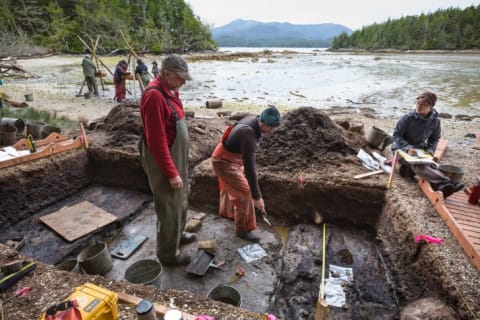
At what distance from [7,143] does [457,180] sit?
8029mm

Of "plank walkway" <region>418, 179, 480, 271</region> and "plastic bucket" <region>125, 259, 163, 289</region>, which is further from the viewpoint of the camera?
"plastic bucket" <region>125, 259, 163, 289</region>

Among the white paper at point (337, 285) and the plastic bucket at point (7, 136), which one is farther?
the plastic bucket at point (7, 136)

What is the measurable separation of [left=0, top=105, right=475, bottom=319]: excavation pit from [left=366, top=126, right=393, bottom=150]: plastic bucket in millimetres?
218

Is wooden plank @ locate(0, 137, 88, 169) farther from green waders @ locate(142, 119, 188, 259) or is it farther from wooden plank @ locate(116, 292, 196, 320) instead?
wooden plank @ locate(116, 292, 196, 320)

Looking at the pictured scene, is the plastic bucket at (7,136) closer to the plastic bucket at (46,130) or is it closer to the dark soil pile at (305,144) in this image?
the plastic bucket at (46,130)

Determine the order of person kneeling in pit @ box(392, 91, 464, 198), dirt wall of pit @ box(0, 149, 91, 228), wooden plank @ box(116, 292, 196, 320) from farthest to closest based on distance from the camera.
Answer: dirt wall of pit @ box(0, 149, 91, 228) → person kneeling in pit @ box(392, 91, 464, 198) → wooden plank @ box(116, 292, 196, 320)

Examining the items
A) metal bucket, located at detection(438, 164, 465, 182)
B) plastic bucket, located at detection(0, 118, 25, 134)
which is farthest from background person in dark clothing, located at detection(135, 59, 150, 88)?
metal bucket, located at detection(438, 164, 465, 182)

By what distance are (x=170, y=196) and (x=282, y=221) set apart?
2.28 m

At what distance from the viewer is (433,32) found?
67.0m

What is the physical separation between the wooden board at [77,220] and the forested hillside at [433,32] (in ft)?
271

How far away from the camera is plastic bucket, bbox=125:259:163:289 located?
2928mm

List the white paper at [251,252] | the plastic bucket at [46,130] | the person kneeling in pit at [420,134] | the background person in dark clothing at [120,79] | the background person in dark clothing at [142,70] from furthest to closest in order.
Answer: the background person in dark clothing at [142,70]
the background person in dark clothing at [120,79]
the plastic bucket at [46,130]
the person kneeling in pit at [420,134]
the white paper at [251,252]

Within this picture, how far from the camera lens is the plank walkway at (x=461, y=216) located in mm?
2643

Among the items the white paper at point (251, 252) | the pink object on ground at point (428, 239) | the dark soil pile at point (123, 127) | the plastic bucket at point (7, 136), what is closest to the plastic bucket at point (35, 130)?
the plastic bucket at point (7, 136)
